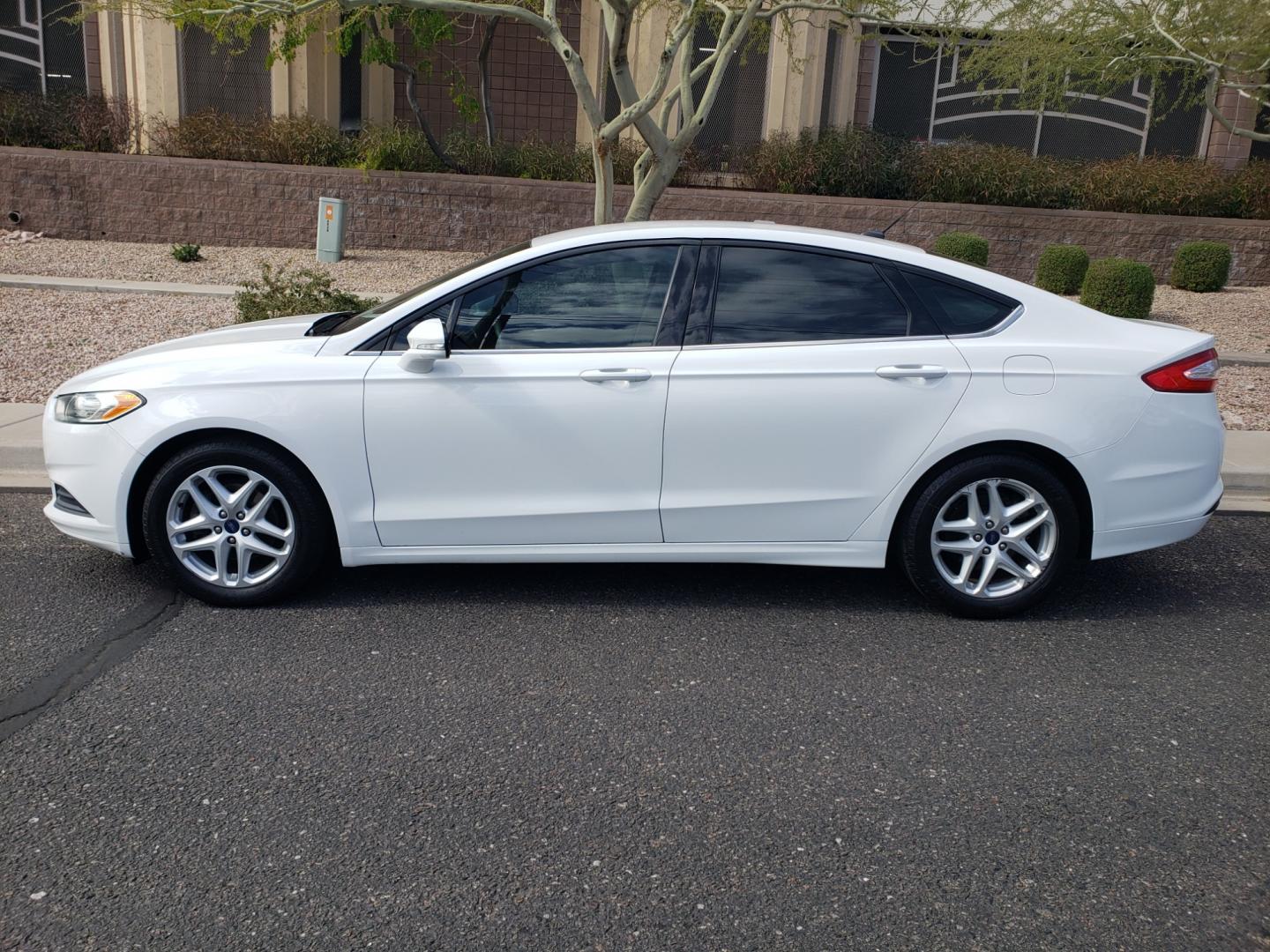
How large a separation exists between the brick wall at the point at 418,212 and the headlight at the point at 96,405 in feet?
38.1

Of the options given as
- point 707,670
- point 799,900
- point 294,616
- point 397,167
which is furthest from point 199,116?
point 799,900

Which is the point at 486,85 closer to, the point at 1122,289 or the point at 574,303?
the point at 1122,289

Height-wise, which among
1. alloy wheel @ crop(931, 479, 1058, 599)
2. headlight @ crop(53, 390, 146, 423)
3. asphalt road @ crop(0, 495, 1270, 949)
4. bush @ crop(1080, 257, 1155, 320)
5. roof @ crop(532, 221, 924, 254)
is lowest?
asphalt road @ crop(0, 495, 1270, 949)

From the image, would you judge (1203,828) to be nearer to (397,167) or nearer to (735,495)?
(735,495)

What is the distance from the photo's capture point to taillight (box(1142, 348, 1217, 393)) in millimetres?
4988

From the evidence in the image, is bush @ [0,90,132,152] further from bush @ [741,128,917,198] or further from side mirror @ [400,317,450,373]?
side mirror @ [400,317,450,373]

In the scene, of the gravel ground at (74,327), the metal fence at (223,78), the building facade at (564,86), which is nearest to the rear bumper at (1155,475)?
the gravel ground at (74,327)

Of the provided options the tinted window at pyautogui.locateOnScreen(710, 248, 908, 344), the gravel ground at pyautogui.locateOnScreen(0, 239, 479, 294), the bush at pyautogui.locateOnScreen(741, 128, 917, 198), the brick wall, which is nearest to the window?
the tinted window at pyautogui.locateOnScreen(710, 248, 908, 344)

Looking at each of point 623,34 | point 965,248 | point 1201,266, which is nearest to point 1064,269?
point 965,248

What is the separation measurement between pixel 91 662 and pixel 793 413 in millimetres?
2920

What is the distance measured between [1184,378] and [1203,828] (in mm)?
2225

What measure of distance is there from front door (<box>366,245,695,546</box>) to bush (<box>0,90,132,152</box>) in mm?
14018

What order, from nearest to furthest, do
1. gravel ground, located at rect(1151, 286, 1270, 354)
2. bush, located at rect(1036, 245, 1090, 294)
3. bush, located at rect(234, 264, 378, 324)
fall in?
1. bush, located at rect(234, 264, 378, 324)
2. gravel ground, located at rect(1151, 286, 1270, 354)
3. bush, located at rect(1036, 245, 1090, 294)

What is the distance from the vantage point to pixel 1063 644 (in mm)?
4906
